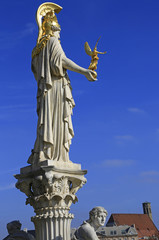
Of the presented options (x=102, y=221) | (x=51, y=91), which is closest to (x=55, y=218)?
(x=102, y=221)

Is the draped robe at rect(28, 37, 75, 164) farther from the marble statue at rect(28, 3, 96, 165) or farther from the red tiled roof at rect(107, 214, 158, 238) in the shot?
the red tiled roof at rect(107, 214, 158, 238)

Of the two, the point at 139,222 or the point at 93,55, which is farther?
the point at 139,222

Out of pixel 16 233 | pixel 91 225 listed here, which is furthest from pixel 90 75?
pixel 16 233

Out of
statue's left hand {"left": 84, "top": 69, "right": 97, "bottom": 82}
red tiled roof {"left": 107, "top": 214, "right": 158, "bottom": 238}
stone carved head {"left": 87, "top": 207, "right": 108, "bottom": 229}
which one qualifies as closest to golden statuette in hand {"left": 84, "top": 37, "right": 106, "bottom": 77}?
statue's left hand {"left": 84, "top": 69, "right": 97, "bottom": 82}

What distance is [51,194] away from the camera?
31.8ft

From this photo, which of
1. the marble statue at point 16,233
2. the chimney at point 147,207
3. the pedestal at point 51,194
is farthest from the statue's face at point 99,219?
the chimney at point 147,207

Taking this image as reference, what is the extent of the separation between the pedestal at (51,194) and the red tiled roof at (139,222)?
100397 millimetres

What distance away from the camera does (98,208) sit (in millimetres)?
9312

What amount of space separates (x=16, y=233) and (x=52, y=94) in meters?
3.57

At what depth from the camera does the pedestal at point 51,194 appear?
960 cm

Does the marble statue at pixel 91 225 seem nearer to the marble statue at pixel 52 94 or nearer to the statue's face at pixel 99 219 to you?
the statue's face at pixel 99 219

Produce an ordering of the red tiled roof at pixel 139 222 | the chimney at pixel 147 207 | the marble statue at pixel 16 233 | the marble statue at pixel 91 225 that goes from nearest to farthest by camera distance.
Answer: the marble statue at pixel 91 225 < the marble statue at pixel 16 233 < the red tiled roof at pixel 139 222 < the chimney at pixel 147 207

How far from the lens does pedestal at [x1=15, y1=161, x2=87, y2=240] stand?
378 inches

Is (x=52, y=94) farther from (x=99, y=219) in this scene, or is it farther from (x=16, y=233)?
(x=16, y=233)
